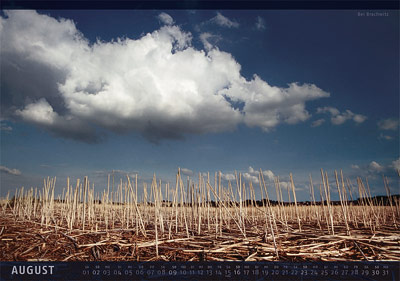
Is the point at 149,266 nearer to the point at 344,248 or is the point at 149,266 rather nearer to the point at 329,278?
the point at 329,278

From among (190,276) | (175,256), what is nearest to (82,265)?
(190,276)

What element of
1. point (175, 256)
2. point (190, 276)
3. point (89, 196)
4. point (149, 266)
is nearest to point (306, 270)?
point (190, 276)

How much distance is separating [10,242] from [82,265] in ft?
8.99

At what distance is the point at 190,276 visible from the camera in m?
1.75

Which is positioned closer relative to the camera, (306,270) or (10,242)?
(306,270)

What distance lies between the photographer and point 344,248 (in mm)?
3035

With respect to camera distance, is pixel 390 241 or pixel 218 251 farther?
pixel 390 241

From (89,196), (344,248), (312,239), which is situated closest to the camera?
(344,248)

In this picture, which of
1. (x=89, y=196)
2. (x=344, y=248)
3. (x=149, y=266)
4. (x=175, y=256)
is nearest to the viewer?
(x=149, y=266)
